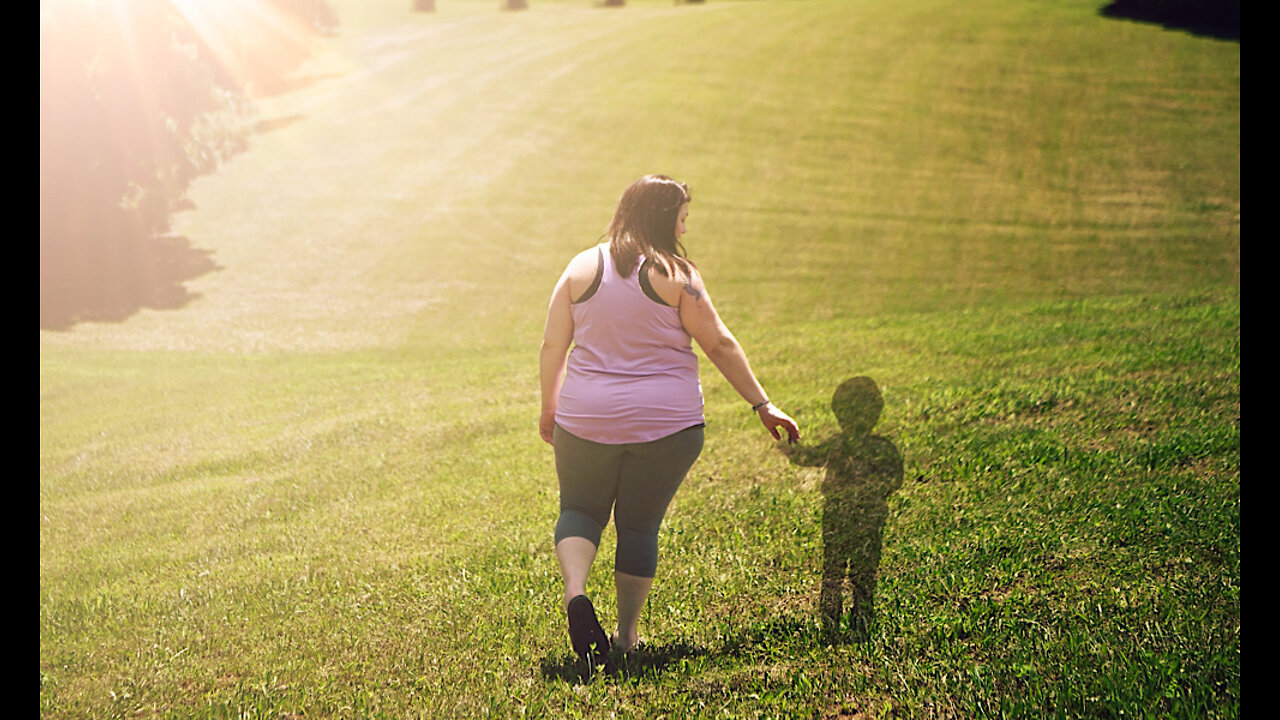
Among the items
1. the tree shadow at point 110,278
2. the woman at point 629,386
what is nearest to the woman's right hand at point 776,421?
the woman at point 629,386

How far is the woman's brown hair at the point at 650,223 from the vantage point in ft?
12.5

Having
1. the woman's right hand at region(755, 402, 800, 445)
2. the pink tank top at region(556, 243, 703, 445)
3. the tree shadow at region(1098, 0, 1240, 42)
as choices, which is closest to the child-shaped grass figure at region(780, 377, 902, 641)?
the woman's right hand at region(755, 402, 800, 445)

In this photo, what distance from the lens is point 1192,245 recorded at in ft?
65.9

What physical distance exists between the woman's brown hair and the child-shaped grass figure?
85.0 inches

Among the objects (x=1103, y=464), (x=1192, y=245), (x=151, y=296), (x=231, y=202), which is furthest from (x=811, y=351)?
(x=231, y=202)

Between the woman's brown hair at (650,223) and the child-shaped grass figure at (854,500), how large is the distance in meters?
2.16

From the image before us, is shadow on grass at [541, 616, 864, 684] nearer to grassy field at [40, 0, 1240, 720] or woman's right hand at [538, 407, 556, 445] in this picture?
grassy field at [40, 0, 1240, 720]

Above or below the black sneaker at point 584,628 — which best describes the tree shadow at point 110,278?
below

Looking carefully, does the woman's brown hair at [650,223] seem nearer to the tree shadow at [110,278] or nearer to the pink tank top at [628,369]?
the pink tank top at [628,369]

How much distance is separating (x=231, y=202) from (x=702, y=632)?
27.8 meters

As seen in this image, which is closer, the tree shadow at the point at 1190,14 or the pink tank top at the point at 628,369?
the pink tank top at the point at 628,369

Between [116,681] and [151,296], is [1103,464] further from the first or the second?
[151,296]

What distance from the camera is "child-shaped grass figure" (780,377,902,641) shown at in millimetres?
4641

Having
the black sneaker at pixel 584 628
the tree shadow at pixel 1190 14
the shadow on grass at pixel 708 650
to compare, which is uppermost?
the tree shadow at pixel 1190 14
